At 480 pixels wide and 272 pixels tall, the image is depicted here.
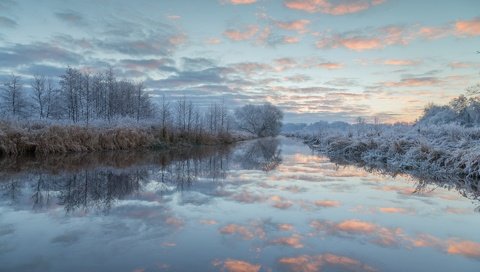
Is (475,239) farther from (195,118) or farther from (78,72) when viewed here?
(78,72)

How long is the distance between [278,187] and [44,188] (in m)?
5.22

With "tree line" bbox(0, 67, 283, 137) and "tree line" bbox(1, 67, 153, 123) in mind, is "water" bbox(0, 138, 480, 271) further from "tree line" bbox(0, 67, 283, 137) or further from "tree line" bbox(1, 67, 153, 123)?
"tree line" bbox(1, 67, 153, 123)

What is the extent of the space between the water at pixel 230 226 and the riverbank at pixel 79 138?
5.42 m

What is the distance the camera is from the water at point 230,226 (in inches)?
143

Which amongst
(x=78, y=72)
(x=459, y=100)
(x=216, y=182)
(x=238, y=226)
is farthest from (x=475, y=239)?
(x=459, y=100)

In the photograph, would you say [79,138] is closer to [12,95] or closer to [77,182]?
[77,182]

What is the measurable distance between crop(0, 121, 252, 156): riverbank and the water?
542 cm

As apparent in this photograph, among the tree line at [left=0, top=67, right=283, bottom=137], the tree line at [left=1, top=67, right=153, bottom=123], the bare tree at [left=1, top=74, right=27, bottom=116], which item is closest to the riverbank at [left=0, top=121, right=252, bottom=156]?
the tree line at [left=0, top=67, right=283, bottom=137]

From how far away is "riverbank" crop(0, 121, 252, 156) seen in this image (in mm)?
13736

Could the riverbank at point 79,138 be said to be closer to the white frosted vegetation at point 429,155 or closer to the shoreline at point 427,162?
the white frosted vegetation at point 429,155

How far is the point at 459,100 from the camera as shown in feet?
173

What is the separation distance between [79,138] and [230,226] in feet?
47.1

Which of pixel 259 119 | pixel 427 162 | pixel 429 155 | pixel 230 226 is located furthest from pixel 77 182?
pixel 259 119

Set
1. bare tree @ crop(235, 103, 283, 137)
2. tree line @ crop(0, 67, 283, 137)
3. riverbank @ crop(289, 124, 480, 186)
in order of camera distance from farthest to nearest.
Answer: bare tree @ crop(235, 103, 283, 137), tree line @ crop(0, 67, 283, 137), riverbank @ crop(289, 124, 480, 186)
